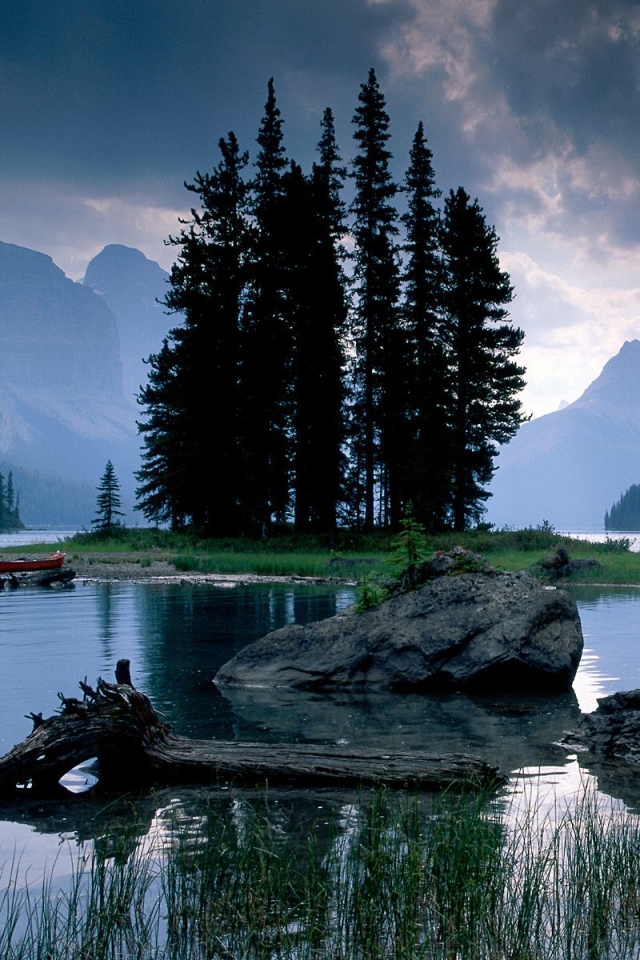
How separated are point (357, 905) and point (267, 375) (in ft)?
140

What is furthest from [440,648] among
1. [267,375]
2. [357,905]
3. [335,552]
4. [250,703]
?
[267,375]

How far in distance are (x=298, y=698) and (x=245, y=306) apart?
3994cm

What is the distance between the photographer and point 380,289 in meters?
49.5

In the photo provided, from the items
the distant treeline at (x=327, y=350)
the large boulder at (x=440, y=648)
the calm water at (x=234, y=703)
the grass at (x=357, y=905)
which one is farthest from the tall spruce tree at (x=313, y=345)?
the grass at (x=357, y=905)

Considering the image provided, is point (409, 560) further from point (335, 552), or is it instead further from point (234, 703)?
point (335, 552)

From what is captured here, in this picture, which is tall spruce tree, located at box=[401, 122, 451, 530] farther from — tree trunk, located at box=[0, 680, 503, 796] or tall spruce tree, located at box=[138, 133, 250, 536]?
tree trunk, located at box=[0, 680, 503, 796]

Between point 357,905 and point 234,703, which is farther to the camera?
point 234,703

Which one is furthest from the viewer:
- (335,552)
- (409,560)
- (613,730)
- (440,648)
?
(335,552)

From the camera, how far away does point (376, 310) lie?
162ft

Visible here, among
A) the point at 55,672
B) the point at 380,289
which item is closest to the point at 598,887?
the point at 55,672

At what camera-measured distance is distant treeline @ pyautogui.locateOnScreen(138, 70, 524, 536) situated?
46594mm

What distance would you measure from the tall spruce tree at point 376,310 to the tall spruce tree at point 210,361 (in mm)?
7070

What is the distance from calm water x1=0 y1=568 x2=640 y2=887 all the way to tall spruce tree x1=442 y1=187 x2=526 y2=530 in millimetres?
25014

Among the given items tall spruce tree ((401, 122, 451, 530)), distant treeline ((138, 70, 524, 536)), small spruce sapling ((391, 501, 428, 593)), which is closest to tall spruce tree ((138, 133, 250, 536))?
distant treeline ((138, 70, 524, 536))
